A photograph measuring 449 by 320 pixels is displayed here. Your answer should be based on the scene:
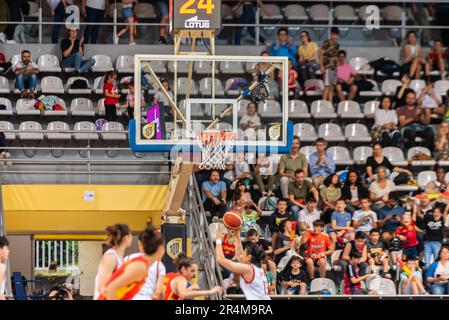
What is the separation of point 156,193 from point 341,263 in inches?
135

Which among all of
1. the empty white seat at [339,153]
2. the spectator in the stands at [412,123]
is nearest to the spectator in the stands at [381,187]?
the empty white seat at [339,153]

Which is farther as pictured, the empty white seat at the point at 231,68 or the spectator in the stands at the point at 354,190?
the empty white seat at the point at 231,68

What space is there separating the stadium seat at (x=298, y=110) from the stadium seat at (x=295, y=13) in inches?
106

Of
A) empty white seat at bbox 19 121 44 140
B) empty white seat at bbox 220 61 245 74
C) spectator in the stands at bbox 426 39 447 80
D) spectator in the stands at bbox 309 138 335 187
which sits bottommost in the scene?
spectator in the stands at bbox 309 138 335 187

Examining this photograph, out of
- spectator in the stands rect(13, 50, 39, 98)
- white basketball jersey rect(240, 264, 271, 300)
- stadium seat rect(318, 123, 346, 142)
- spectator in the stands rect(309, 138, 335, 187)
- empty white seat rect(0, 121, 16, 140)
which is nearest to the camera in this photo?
white basketball jersey rect(240, 264, 271, 300)

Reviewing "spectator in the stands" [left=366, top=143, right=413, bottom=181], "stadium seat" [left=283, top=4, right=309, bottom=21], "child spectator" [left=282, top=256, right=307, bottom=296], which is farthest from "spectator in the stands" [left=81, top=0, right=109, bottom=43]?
"child spectator" [left=282, top=256, right=307, bottom=296]

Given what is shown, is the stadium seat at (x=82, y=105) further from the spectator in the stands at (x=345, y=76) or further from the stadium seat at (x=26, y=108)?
the spectator in the stands at (x=345, y=76)

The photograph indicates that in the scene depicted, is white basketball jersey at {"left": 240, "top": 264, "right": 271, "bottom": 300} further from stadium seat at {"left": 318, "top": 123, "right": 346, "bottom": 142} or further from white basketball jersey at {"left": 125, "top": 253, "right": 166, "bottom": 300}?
stadium seat at {"left": 318, "top": 123, "right": 346, "bottom": 142}

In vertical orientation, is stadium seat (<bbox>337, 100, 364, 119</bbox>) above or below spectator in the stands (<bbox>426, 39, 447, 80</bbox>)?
below

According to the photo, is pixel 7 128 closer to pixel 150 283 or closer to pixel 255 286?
pixel 255 286

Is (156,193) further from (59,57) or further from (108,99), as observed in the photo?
(59,57)

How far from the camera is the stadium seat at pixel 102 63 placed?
2403 cm

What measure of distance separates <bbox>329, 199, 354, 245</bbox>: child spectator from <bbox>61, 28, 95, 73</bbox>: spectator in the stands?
5.49 meters

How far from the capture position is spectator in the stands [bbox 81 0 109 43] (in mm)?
24656
